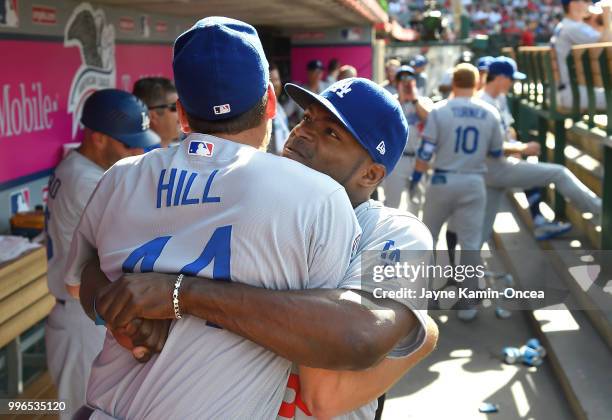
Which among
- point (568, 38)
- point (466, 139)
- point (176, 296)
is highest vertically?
point (568, 38)

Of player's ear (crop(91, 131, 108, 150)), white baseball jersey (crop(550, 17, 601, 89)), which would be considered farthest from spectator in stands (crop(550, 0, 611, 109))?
player's ear (crop(91, 131, 108, 150))

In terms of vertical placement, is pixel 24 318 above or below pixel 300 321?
below

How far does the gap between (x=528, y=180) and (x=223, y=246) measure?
19.0 feet

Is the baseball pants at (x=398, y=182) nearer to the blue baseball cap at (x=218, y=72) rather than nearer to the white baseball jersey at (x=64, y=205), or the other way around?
the white baseball jersey at (x=64, y=205)

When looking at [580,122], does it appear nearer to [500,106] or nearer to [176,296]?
[500,106]

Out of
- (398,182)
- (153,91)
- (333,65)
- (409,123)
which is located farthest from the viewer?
(333,65)

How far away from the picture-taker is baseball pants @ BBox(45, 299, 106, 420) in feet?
10.7

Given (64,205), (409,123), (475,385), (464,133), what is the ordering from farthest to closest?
(409,123)
(464,133)
(475,385)
(64,205)

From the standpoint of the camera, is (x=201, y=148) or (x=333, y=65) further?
(x=333, y=65)

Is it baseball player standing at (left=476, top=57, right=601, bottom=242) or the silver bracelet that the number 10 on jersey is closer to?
baseball player standing at (left=476, top=57, right=601, bottom=242)

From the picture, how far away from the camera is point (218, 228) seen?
1.39 metres

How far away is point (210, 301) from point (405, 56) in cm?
1657

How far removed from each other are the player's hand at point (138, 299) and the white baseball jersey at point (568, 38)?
676 centimetres
